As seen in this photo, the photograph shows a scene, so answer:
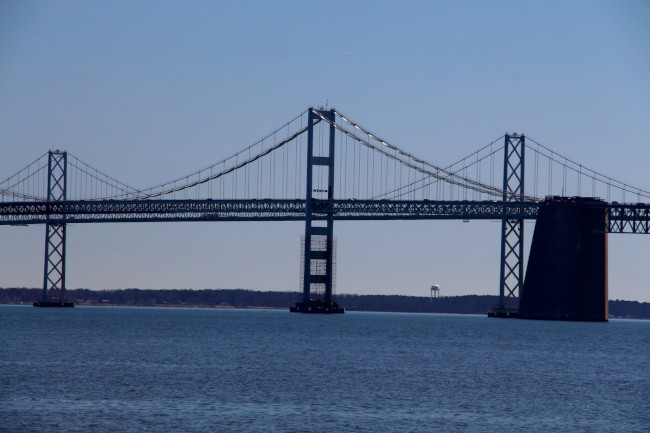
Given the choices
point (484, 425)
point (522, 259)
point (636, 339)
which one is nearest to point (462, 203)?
point (522, 259)

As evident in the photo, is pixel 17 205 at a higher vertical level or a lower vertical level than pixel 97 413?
higher

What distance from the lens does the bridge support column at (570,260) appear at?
272 ft

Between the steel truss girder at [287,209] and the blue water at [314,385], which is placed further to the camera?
the steel truss girder at [287,209]

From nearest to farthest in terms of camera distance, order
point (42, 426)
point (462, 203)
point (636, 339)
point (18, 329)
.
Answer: point (42, 426), point (18, 329), point (636, 339), point (462, 203)

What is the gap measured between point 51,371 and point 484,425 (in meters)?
15.3

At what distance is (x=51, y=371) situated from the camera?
41312mm

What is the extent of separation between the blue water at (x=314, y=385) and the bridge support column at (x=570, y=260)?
18.6m

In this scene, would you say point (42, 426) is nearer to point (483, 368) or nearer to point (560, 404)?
point (560, 404)

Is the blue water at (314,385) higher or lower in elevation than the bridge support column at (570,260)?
lower

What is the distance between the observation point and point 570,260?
82.9 m

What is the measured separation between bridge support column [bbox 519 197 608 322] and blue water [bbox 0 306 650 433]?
1862cm

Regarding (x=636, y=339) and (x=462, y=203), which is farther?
(x=462, y=203)

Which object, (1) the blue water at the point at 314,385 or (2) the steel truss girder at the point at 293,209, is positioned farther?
(2) the steel truss girder at the point at 293,209

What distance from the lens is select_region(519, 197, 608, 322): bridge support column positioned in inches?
3265
